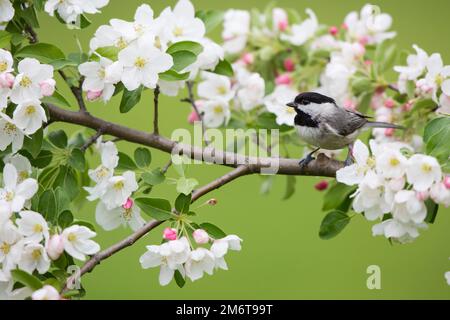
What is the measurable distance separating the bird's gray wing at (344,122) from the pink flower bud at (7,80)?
0.85m

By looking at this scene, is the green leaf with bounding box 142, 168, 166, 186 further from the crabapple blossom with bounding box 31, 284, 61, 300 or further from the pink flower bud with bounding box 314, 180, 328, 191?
the pink flower bud with bounding box 314, 180, 328, 191

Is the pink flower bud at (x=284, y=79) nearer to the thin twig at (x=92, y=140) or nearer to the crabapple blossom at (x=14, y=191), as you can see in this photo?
the thin twig at (x=92, y=140)

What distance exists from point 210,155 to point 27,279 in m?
0.52

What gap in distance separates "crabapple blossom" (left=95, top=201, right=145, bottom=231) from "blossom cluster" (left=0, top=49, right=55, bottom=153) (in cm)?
26

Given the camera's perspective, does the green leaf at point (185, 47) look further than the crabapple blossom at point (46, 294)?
Yes

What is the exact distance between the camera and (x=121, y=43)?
59.6 inches

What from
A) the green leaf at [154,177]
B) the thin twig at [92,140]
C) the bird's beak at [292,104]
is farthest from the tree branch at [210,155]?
the bird's beak at [292,104]

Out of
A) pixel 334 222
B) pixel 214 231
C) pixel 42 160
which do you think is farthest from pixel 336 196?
pixel 42 160

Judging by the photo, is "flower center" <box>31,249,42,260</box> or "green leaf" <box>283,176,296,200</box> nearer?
"flower center" <box>31,249,42,260</box>

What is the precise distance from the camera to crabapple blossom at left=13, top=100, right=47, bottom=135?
1.37m

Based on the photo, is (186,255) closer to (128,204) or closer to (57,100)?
(128,204)

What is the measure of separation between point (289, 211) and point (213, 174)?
0.44 m

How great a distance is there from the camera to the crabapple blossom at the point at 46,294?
1.23 metres

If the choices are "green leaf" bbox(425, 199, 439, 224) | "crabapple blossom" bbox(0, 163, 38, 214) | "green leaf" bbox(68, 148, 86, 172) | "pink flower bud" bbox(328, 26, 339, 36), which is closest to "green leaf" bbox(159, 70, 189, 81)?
"green leaf" bbox(68, 148, 86, 172)
